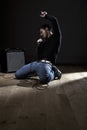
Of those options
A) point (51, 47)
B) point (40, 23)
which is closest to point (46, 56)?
point (51, 47)

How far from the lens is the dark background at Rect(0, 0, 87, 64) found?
6.83 meters

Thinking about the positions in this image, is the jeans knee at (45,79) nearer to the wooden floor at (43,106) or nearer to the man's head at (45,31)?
the wooden floor at (43,106)

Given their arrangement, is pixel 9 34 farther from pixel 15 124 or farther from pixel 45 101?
pixel 15 124

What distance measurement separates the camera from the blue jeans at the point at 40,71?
4.14 meters

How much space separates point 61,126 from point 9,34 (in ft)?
16.6

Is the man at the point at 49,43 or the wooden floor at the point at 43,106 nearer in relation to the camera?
the wooden floor at the point at 43,106

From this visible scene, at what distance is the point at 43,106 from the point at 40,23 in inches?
175

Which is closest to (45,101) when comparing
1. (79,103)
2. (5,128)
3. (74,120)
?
(79,103)

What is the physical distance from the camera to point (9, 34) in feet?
22.6

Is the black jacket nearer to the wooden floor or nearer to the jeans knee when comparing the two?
the jeans knee

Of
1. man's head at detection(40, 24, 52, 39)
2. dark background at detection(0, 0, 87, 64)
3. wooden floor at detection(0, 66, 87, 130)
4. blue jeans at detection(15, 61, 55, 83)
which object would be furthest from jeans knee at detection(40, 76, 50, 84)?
dark background at detection(0, 0, 87, 64)

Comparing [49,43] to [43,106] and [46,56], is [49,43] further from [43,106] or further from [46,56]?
[43,106]

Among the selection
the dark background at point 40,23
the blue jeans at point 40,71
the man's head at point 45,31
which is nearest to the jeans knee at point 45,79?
the blue jeans at point 40,71

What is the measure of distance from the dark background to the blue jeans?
2409 mm
